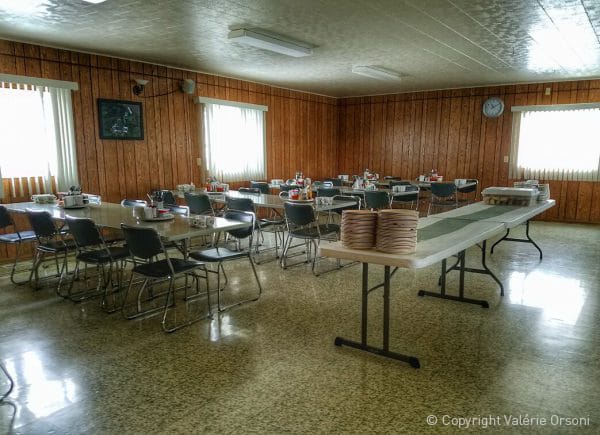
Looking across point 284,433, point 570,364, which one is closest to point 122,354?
point 284,433

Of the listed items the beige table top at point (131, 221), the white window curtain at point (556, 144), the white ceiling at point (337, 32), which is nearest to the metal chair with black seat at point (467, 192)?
the white window curtain at point (556, 144)

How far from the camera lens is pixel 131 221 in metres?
3.89

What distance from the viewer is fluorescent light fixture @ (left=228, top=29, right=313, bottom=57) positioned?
490 cm

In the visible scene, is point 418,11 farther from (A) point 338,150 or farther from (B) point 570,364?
Result: (A) point 338,150

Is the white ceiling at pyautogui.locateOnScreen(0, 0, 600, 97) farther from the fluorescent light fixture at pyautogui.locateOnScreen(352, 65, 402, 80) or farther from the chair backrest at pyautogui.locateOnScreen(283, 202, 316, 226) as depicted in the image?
the chair backrest at pyautogui.locateOnScreen(283, 202, 316, 226)

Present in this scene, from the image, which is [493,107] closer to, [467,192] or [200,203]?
[467,192]

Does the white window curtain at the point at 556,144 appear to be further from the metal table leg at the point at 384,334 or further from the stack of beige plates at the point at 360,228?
the stack of beige plates at the point at 360,228

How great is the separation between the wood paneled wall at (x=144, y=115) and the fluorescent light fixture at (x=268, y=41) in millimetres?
2318

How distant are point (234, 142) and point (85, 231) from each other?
486 centimetres

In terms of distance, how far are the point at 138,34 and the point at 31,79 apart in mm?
1545

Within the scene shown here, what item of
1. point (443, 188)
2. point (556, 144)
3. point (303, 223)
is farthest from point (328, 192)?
point (556, 144)

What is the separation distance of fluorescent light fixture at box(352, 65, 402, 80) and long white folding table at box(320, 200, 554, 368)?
3.68m

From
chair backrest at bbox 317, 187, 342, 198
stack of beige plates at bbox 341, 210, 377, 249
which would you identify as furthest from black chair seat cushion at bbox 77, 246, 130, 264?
chair backrest at bbox 317, 187, 342, 198

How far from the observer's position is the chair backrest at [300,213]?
480 centimetres
